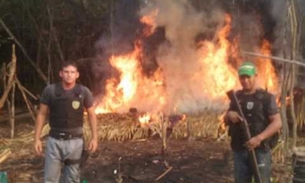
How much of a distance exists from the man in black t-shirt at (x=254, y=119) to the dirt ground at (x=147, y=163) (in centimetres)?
199

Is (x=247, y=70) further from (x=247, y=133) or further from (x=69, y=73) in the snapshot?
(x=69, y=73)

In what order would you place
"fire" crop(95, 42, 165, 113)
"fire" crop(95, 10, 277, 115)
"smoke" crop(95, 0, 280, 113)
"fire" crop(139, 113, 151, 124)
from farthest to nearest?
"smoke" crop(95, 0, 280, 113) → "fire" crop(95, 42, 165, 113) → "fire" crop(95, 10, 277, 115) → "fire" crop(139, 113, 151, 124)

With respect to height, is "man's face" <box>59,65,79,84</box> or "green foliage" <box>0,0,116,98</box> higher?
"green foliage" <box>0,0,116,98</box>

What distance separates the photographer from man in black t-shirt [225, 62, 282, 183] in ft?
Result: 18.5

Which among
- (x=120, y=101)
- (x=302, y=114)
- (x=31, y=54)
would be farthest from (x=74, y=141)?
(x=31, y=54)

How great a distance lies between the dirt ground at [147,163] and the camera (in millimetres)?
7941

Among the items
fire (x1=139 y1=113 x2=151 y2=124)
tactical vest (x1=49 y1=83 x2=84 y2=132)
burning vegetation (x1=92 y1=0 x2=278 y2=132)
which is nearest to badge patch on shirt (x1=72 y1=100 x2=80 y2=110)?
tactical vest (x1=49 y1=83 x2=84 y2=132)

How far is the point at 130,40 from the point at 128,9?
97 centimetres

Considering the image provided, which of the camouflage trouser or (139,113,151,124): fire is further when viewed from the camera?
(139,113,151,124): fire

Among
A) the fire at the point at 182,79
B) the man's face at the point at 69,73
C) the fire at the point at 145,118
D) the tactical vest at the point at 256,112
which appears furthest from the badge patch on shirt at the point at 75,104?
the fire at the point at 182,79

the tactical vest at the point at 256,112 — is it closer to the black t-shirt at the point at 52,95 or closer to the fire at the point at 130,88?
the black t-shirt at the point at 52,95

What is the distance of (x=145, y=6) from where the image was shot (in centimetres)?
1527

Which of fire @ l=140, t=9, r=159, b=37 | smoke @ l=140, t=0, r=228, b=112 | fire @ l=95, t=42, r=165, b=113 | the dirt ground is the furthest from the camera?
fire @ l=140, t=9, r=159, b=37

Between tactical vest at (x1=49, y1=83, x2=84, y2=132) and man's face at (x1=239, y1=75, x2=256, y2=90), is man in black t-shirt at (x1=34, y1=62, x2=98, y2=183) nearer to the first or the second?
tactical vest at (x1=49, y1=83, x2=84, y2=132)
